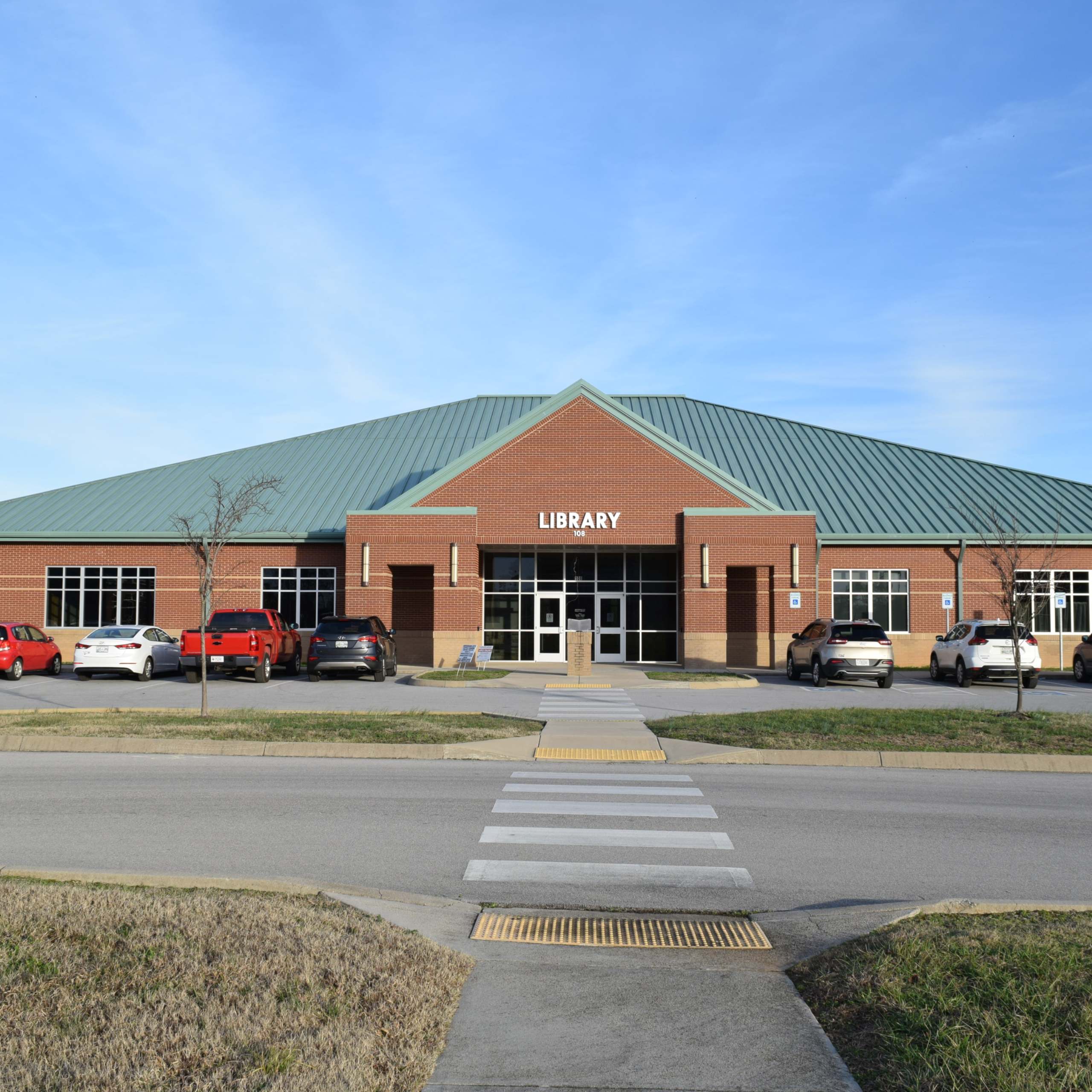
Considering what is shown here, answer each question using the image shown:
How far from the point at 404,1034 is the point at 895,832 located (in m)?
6.12

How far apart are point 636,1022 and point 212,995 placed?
1838 mm

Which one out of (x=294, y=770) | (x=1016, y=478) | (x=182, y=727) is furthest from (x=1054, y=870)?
(x=1016, y=478)

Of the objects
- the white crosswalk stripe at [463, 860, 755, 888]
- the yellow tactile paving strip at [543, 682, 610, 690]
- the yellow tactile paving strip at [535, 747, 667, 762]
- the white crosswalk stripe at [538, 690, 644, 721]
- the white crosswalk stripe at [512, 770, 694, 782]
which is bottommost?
the yellow tactile paving strip at [543, 682, 610, 690]

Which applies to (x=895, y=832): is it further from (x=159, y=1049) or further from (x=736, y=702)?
(x=736, y=702)

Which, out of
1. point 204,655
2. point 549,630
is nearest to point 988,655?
point 549,630

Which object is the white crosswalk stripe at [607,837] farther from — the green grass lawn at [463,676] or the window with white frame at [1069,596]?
the window with white frame at [1069,596]

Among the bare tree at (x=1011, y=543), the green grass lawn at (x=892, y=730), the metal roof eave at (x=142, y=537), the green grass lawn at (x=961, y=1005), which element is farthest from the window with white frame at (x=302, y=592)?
the green grass lawn at (x=961, y=1005)

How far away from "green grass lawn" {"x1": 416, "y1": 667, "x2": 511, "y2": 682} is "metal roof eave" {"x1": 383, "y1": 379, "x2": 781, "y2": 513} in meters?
6.65

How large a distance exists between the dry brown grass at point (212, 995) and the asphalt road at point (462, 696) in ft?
41.1

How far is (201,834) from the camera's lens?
28.6 feet

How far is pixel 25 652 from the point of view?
27484 millimetres

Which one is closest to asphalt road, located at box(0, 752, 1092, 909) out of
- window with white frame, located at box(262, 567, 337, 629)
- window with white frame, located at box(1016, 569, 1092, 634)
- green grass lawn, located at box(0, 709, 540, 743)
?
green grass lawn, located at box(0, 709, 540, 743)

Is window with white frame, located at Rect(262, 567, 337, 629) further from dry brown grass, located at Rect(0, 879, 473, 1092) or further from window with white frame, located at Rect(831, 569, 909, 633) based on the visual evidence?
dry brown grass, located at Rect(0, 879, 473, 1092)

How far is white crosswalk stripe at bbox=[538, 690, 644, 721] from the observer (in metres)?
17.8
